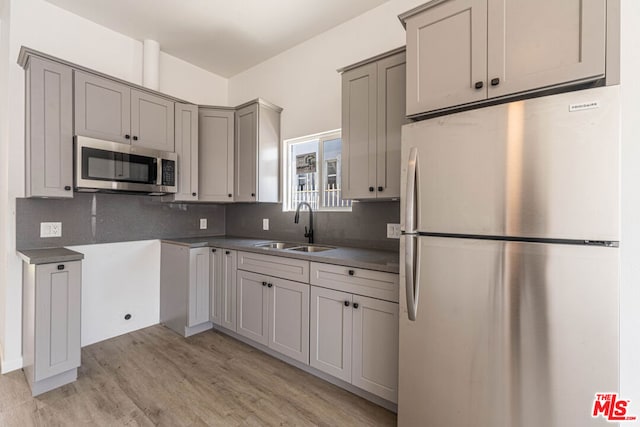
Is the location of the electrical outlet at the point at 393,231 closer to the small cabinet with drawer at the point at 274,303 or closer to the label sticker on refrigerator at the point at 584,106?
the small cabinet with drawer at the point at 274,303

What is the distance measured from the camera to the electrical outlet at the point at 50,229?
2.39m

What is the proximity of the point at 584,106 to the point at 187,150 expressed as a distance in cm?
310

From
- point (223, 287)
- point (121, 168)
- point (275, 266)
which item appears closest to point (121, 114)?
point (121, 168)

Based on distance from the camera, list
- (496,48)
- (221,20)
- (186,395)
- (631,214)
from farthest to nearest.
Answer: (221,20)
(186,395)
(631,214)
(496,48)

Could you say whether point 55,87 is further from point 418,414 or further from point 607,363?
point 607,363

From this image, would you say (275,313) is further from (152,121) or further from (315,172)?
(152,121)

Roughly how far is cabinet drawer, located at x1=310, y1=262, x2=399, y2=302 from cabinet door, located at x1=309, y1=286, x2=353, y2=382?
0.06 metres

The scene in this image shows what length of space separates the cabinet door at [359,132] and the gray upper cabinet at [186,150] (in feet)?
5.66

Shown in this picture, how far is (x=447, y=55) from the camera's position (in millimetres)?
1431

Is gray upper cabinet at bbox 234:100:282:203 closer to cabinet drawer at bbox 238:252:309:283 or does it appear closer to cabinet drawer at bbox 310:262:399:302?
cabinet drawer at bbox 238:252:309:283

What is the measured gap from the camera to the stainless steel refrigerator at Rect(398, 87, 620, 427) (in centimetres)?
107

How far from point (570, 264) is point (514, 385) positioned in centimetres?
56

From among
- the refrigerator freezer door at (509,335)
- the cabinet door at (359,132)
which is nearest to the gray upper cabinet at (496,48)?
the cabinet door at (359,132)

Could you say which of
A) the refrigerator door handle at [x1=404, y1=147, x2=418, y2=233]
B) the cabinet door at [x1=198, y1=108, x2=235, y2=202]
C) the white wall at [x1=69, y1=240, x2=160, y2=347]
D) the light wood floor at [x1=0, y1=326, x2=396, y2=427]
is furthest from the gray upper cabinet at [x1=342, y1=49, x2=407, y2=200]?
the white wall at [x1=69, y1=240, x2=160, y2=347]
